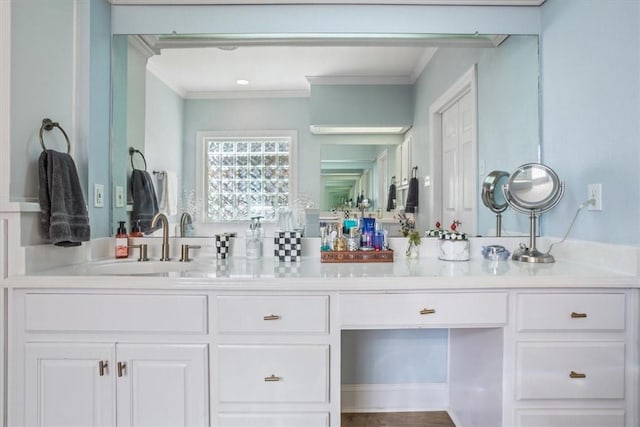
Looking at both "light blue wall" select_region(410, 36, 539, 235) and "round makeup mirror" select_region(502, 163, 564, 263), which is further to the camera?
"light blue wall" select_region(410, 36, 539, 235)

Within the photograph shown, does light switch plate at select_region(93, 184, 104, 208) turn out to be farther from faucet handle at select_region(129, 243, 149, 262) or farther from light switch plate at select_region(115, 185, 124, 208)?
faucet handle at select_region(129, 243, 149, 262)

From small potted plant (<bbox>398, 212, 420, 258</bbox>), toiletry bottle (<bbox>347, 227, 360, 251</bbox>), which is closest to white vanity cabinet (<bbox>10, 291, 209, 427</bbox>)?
toiletry bottle (<bbox>347, 227, 360, 251</bbox>)

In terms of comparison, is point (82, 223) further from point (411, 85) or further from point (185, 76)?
point (411, 85)

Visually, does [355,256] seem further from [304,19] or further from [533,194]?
[304,19]

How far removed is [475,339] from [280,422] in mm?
926

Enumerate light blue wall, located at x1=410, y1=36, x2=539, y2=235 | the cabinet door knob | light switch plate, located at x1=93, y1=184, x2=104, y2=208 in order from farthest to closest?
light blue wall, located at x1=410, y1=36, x2=539, y2=235 < light switch plate, located at x1=93, y1=184, x2=104, y2=208 < the cabinet door knob

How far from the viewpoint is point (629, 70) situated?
50.6 inches

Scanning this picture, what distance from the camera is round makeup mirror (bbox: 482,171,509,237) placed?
1838 mm

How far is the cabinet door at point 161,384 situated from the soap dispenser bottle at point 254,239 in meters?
0.60

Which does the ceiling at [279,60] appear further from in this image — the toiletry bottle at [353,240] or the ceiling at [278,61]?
the toiletry bottle at [353,240]

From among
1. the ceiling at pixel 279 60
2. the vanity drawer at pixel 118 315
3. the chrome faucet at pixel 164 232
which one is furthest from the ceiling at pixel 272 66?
the vanity drawer at pixel 118 315

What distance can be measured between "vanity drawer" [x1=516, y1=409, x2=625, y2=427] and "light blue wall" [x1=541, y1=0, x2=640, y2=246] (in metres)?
0.63

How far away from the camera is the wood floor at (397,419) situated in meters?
1.85

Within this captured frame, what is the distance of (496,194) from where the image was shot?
72.7 inches
